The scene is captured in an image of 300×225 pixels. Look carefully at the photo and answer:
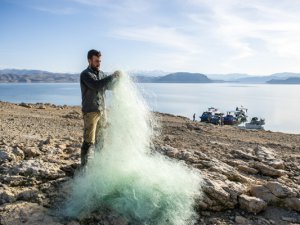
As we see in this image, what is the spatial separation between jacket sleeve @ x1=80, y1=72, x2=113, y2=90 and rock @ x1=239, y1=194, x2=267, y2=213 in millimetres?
2900

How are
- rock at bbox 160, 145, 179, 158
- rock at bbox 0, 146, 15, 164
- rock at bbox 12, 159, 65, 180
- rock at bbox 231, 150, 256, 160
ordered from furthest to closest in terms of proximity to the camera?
rock at bbox 231, 150, 256, 160, rock at bbox 160, 145, 179, 158, rock at bbox 0, 146, 15, 164, rock at bbox 12, 159, 65, 180

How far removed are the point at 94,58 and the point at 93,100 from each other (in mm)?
647

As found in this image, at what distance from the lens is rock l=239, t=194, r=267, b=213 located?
634cm

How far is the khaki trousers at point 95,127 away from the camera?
241 inches

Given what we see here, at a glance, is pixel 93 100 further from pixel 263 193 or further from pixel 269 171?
pixel 269 171

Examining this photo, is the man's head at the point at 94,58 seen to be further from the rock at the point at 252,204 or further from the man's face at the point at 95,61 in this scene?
the rock at the point at 252,204

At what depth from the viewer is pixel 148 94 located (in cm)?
650

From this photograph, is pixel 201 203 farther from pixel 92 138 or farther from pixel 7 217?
pixel 7 217

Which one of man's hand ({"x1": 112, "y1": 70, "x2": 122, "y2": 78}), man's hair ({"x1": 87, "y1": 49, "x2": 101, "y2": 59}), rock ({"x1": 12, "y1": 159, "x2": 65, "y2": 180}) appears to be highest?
man's hair ({"x1": 87, "y1": 49, "x2": 101, "y2": 59})

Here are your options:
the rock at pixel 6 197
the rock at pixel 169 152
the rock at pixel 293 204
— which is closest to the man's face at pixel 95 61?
the rock at pixel 6 197

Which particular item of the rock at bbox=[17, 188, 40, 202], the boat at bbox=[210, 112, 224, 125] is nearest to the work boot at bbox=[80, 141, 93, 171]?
the rock at bbox=[17, 188, 40, 202]

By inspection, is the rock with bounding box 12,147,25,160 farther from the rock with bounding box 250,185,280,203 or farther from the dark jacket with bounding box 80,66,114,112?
the rock with bounding box 250,185,280,203

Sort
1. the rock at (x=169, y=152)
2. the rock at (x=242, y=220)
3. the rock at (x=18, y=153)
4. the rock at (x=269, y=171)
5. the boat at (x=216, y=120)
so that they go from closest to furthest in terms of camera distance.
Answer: the rock at (x=242, y=220), the rock at (x=18, y=153), the rock at (x=269, y=171), the rock at (x=169, y=152), the boat at (x=216, y=120)

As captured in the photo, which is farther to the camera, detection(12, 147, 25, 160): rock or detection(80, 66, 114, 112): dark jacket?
detection(12, 147, 25, 160): rock
